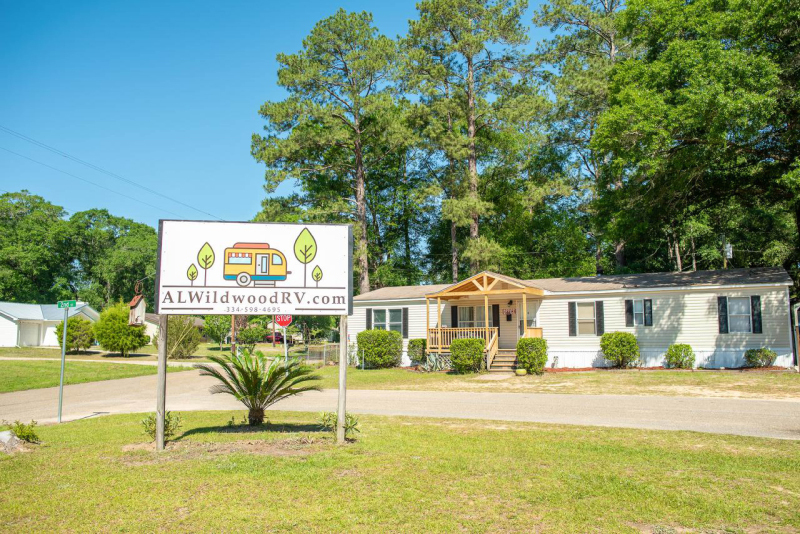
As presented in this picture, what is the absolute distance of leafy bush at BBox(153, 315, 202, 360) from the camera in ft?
102

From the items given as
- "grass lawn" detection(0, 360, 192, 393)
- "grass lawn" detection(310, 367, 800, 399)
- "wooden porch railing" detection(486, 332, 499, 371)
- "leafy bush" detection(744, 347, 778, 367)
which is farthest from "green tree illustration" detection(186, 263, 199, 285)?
"leafy bush" detection(744, 347, 778, 367)

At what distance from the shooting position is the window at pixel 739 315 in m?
19.1

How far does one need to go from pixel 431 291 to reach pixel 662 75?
41.6 feet

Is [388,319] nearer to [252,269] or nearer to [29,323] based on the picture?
[252,269]

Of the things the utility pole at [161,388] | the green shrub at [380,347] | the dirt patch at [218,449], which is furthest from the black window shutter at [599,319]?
the utility pole at [161,388]

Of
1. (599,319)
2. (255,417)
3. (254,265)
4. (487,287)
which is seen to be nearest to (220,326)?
(487,287)

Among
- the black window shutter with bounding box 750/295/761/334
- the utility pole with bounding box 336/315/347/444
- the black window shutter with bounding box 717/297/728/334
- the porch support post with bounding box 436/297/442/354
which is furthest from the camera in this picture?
the porch support post with bounding box 436/297/442/354

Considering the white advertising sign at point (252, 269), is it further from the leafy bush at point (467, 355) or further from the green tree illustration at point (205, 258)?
the leafy bush at point (467, 355)

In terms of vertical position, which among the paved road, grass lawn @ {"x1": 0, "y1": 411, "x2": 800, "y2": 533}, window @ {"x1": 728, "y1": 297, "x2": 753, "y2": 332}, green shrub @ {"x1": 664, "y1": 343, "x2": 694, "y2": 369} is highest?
window @ {"x1": 728, "y1": 297, "x2": 753, "y2": 332}

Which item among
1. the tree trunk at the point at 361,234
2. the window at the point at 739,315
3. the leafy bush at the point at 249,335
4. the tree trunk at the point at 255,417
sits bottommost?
the tree trunk at the point at 255,417

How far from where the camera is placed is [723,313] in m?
19.4

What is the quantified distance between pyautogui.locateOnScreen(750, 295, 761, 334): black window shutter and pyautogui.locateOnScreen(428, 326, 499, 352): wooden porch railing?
8883 millimetres

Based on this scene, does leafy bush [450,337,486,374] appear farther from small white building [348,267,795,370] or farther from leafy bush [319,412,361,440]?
leafy bush [319,412,361,440]

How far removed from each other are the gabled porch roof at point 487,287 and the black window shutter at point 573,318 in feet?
4.29
